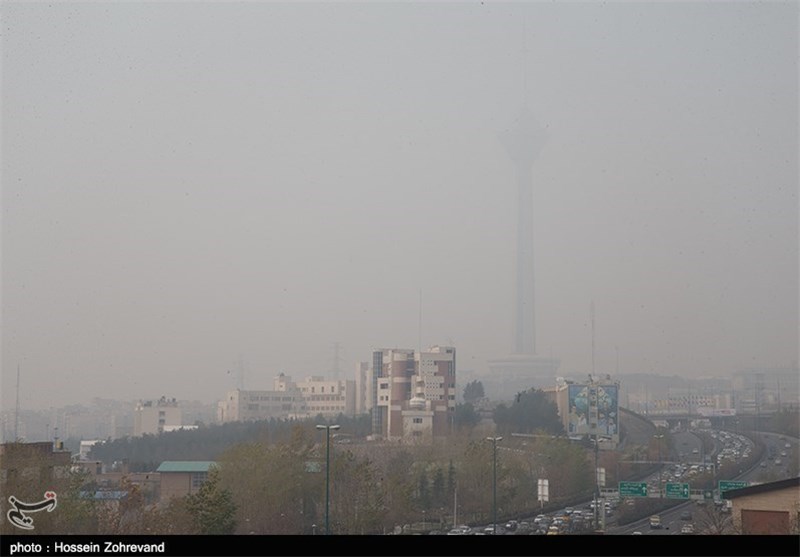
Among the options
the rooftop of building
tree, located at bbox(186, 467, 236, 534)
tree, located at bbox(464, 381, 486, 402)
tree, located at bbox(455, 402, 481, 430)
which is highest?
tree, located at bbox(464, 381, 486, 402)

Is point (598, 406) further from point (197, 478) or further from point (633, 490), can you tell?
point (197, 478)

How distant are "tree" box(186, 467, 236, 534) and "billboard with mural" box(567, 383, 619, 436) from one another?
1374cm

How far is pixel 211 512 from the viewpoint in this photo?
25.7 feet

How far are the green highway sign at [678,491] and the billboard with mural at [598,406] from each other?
347 inches

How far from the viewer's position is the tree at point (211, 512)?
25.0 ft

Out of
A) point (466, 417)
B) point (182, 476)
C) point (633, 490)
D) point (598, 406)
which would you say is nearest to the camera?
point (633, 490)

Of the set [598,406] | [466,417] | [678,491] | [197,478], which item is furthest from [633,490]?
[598,406]

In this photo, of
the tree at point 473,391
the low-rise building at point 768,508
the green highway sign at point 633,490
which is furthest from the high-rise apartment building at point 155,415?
the low-rise building at point 768,508

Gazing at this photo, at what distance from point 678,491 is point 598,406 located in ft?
32.0

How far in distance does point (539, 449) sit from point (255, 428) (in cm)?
477

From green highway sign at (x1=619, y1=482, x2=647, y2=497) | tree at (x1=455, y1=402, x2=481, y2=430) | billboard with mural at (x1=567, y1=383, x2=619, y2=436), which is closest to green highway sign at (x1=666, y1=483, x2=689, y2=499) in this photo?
green highway sign at (x1=619, y1=482, x2=647, y2=497)

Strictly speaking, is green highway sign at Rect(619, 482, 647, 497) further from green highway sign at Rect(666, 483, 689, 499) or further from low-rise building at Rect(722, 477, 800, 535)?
low-rise building at Rect(722, 477, 800, 535)

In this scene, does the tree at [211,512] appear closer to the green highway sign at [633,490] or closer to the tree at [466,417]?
the green highway sign at [633,490]

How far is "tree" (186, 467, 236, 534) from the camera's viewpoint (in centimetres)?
763
